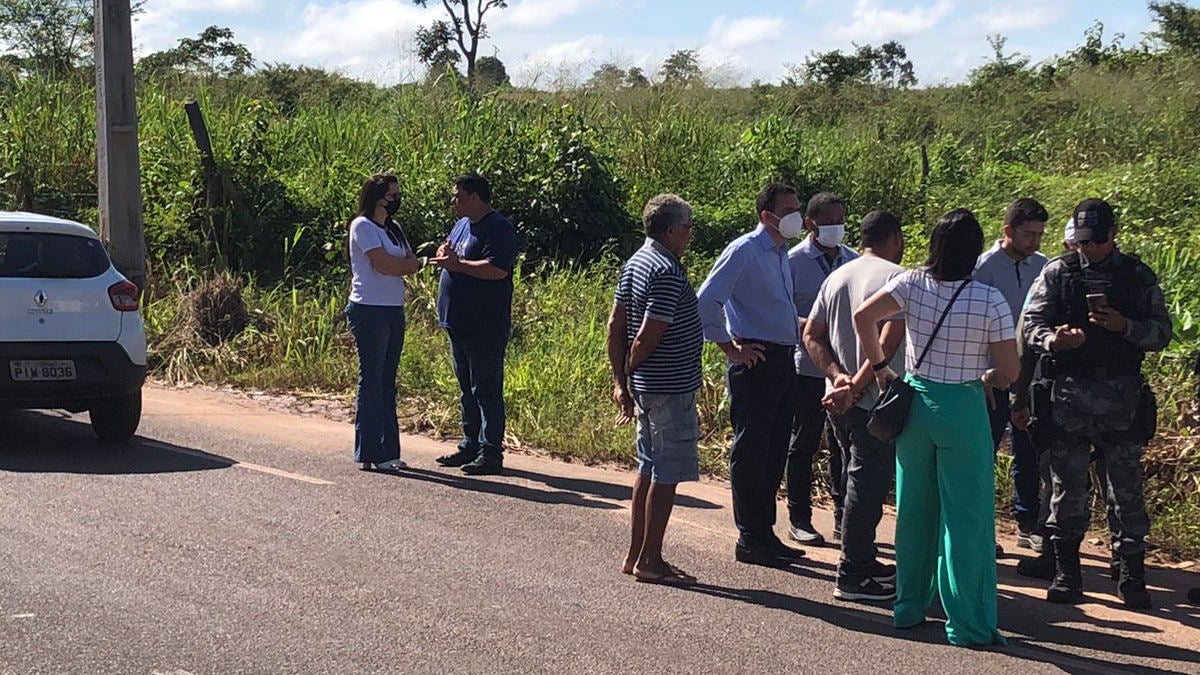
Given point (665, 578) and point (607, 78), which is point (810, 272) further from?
point (607, 78)

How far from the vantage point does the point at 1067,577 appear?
648 centimetres

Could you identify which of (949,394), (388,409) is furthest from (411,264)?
(949,394)

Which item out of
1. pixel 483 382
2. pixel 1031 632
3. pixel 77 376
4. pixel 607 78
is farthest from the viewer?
pixel 607 78

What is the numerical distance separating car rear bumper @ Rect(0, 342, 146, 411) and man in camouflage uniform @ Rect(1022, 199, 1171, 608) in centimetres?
607

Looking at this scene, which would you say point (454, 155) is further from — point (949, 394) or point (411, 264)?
point (949, 394)

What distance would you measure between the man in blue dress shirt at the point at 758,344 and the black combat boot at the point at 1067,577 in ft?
4.36

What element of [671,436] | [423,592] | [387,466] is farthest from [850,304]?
[387,466]

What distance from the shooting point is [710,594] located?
655 cm

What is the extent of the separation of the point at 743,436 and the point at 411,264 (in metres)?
2.82

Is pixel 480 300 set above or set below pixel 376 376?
above

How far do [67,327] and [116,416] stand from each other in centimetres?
75

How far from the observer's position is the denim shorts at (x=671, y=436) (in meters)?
6.52

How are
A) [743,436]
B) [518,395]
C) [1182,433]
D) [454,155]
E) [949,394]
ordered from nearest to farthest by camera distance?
1. [949,394]
2. [743,436]
3. [1182,433]
4. [518,395]
5. [454,155]

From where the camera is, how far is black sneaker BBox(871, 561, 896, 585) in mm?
6500
